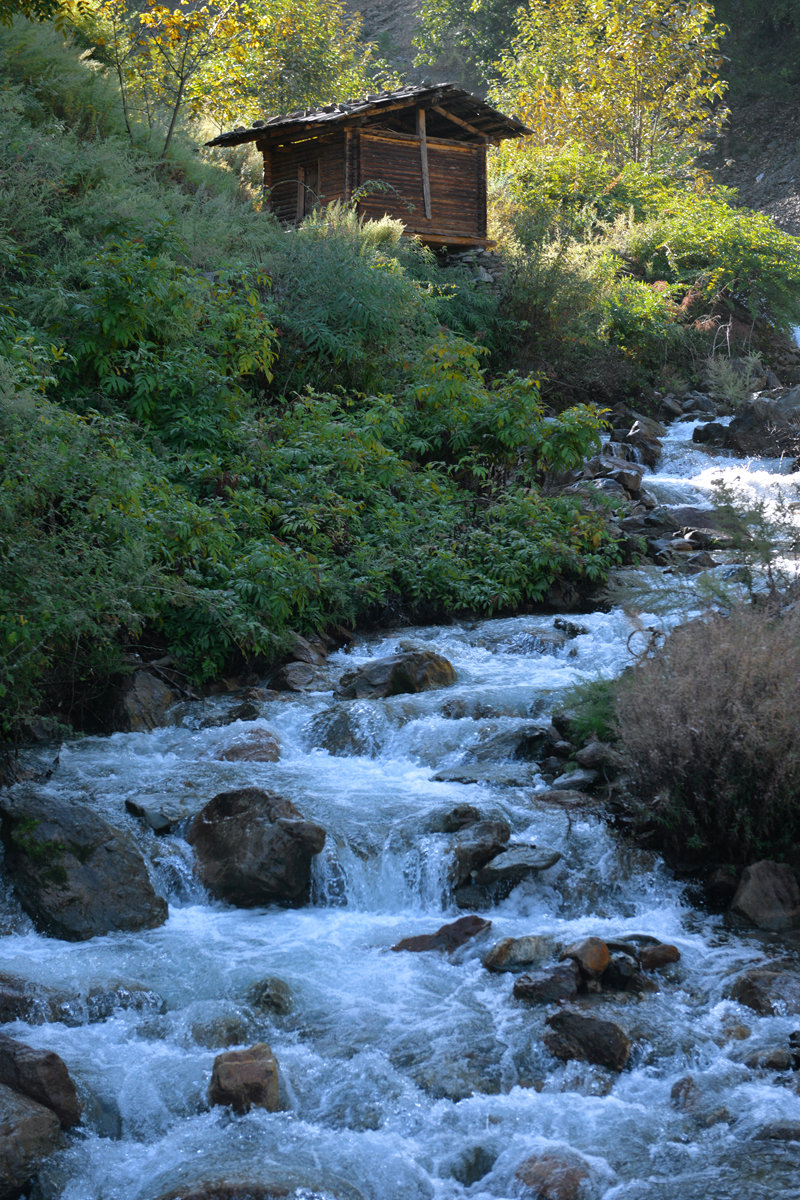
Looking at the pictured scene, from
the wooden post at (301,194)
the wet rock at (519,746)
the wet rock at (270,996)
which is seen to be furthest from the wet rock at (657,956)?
the wooden post at (301,194)

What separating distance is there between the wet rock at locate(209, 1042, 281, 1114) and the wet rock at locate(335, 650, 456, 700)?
404cm

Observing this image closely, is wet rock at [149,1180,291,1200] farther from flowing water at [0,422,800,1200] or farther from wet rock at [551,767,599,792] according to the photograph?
wet rock at [551,767,599,792]

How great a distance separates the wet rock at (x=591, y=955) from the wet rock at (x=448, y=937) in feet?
1.71

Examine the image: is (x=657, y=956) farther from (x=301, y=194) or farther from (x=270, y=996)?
(x=301, y=194)

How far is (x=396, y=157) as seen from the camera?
60.5 feet

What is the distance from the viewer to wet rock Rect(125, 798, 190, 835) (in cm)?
578

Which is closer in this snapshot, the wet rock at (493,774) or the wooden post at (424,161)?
the wet rock at (493,774)

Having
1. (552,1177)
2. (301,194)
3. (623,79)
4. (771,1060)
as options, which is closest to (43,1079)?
(552,1177)

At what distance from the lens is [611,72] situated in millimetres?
26453

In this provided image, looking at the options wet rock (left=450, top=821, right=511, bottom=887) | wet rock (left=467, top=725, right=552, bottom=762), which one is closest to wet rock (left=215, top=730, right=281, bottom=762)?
wet rock (left=467, top=725, right=552, bottom=762)

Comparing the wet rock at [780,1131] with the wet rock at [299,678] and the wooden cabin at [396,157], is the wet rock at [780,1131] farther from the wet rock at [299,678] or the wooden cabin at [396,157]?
the wooden cabin at [396,157]

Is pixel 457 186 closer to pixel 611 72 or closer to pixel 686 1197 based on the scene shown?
pixel 611 72

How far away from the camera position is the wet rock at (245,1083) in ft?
12.5

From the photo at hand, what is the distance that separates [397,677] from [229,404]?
360 centimetres
